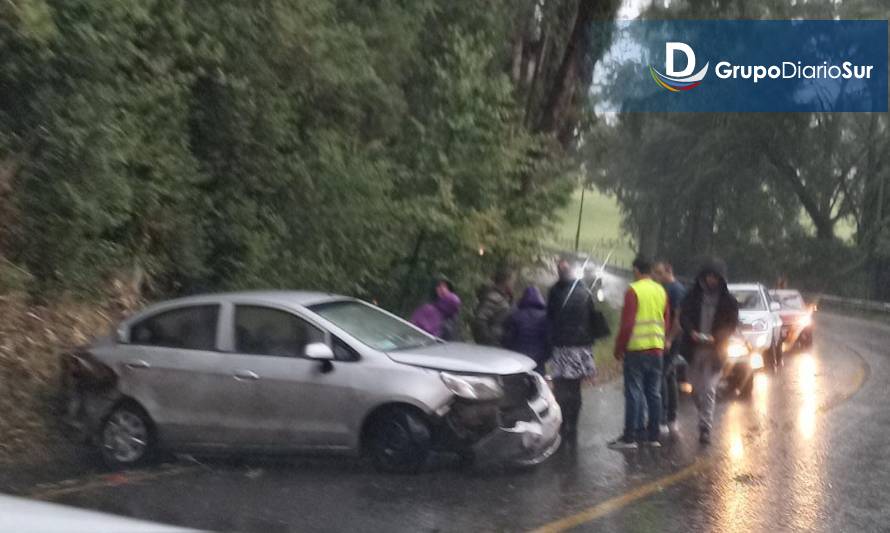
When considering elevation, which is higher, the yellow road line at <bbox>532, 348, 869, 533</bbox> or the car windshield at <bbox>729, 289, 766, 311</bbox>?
the car windshield at <bbox>729, 289, 766, 311</bbox>

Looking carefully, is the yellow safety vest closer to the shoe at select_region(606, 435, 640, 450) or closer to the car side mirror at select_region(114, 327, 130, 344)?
the shoe at select_region(606, 435, 640, 450)

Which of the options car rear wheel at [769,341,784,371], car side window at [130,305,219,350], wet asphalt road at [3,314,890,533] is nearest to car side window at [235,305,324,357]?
car side window at [130,305,219,350]

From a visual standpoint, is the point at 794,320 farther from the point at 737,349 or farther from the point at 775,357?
the point at 737,349

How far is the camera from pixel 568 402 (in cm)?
1188

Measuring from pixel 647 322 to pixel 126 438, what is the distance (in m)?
4.96

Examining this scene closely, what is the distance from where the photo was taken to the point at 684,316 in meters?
12.1

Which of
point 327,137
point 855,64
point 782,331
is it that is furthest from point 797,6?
point 327,137

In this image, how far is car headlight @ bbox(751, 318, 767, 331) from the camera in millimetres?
20453

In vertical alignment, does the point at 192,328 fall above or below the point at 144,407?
above

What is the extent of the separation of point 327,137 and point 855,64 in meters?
34.3

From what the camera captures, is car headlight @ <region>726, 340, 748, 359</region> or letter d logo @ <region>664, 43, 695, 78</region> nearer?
car headlight @ <region>726, 340, 748, 359</region>

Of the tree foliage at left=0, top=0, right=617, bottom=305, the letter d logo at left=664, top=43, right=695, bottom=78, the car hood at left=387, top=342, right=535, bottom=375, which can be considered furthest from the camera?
the letter d logo at left=664, top=43, right=695, bottom=78

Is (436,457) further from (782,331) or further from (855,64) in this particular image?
(855,64)

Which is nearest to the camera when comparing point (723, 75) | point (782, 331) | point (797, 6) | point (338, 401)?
point (338, 401)
